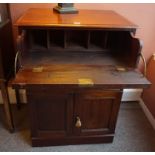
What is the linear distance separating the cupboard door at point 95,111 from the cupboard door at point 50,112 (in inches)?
2.5

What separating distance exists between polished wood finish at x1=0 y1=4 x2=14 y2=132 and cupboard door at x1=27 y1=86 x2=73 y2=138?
27 centimetres

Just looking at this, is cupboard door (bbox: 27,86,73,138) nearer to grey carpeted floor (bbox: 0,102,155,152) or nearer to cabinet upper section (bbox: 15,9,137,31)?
grey carpeted floor (bbox: 0,102,155,152)

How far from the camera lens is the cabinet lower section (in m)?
1.10

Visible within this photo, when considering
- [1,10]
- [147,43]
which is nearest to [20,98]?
[1,10]

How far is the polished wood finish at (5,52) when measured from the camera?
3.89 ft

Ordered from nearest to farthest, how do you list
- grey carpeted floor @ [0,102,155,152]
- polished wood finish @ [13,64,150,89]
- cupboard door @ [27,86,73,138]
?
polished wood finish @ [13,64,150,89] → cupboard door @ [27,86,73,138] → grey carpeted floor @ [0,102,155,152]

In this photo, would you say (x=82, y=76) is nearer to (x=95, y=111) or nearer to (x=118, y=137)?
(x=95, y=111)

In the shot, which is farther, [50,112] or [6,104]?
[6,104]

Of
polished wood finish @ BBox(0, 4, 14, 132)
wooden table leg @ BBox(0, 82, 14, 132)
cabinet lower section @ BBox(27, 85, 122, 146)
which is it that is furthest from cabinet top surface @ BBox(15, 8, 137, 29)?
wooden table leg @ BBox(0, 82, 14, 132)

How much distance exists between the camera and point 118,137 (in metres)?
1.49

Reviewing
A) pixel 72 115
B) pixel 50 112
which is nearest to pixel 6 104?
pixel 50 112

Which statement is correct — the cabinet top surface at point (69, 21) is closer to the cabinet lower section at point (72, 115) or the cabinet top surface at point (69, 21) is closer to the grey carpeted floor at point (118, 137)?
the cabinet lower section at point (72, 115)

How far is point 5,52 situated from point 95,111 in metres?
0.74

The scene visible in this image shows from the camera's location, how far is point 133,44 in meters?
1.08
